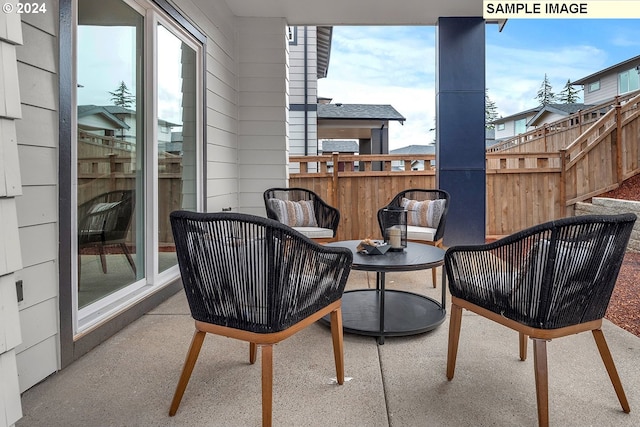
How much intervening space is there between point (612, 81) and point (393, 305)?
671 inches

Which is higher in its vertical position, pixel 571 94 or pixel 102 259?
pixel 571 94

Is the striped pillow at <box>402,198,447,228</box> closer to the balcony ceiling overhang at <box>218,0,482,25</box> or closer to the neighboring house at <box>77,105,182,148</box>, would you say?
the balcony ceiling overhang at <box>218,0,482,25</box>

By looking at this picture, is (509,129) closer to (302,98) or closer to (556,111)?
(556,111)

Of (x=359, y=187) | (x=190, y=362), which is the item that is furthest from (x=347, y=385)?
(x=359, y=187)

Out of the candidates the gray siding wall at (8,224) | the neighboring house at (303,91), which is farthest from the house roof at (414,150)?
the gray siding wall at (8,224)

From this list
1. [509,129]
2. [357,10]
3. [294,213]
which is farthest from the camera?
[509,129]

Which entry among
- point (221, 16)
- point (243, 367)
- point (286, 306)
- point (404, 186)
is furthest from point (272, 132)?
point (286, 306)

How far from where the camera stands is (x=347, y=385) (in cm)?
179

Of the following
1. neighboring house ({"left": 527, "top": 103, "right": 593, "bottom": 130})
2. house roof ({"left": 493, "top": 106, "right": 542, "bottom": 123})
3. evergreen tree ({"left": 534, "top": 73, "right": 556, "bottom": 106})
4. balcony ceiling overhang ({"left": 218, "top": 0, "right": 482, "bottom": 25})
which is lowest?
balcony ceiling overhang ({"left": 218, "top": 0, "right": 482, "bottom": 25})

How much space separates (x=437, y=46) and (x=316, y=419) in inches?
181

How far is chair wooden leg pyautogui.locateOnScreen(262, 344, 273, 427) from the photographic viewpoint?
135 centimetres

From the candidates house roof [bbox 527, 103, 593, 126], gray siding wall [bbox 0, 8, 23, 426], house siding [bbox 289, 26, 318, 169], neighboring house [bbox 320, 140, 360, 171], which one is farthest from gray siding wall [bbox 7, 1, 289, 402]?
house roof [bbox 527, 103, 593, 126]

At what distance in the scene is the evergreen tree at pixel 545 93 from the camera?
28.1 m

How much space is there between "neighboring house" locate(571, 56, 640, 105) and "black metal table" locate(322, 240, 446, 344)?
14.0 m
